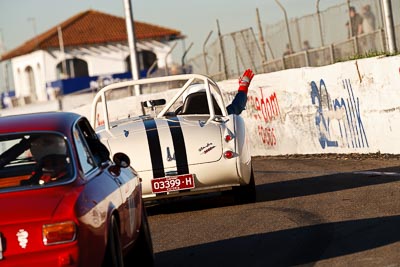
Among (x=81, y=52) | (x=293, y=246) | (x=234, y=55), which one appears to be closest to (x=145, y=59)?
(x=81, y=52)

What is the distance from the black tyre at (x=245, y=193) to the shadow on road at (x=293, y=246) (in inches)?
109

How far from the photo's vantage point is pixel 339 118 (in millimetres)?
18312

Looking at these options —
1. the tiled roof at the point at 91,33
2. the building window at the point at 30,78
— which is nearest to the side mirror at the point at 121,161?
the tiled roof at the point at 91,33

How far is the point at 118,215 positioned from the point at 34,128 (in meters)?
0.83

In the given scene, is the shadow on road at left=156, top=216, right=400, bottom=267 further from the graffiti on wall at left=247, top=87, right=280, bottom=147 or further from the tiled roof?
the tiled roof

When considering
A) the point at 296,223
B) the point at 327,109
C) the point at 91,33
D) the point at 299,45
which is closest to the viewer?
Result: the point at 296,223

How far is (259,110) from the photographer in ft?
72.3

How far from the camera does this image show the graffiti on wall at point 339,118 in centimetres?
1758

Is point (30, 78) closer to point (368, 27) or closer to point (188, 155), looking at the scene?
point (368, 27)

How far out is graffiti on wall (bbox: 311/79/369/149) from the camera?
17.6 m

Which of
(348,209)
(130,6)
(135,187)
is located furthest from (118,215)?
(130,6)

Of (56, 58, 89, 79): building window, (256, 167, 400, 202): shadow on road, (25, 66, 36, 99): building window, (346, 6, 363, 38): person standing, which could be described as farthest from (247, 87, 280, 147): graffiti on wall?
(25, 66, 36, 99): building window

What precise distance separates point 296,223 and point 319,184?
12.2ft

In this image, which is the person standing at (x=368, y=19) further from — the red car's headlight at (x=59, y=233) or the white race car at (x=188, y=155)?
the red car's headlight at (x=59, y=233)
